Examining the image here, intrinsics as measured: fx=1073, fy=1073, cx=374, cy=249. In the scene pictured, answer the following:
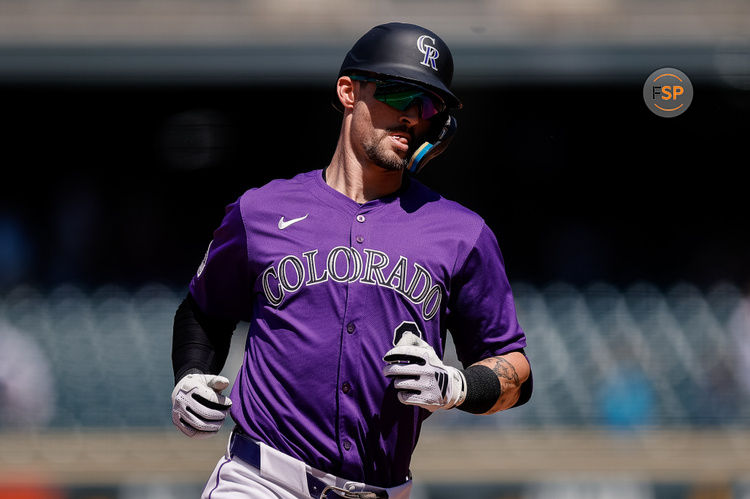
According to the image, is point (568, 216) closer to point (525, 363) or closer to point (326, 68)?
point (326, 68)

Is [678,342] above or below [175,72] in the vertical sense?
below

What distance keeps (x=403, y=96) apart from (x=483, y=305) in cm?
61

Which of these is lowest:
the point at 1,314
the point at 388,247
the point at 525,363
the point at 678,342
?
the point at 1,314

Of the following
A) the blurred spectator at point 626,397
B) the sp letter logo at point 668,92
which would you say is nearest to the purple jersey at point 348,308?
the blurred spectator at point 626,397

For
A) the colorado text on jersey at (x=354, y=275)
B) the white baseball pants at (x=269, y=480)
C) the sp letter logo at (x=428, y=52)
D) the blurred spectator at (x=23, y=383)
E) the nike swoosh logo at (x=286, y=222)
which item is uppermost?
the sp letter logo at (x=428, y=52)

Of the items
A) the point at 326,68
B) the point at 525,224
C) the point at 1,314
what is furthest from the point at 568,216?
the point at 1,314

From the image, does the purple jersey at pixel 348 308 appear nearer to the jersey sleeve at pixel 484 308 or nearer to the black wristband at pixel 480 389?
the jersey sleeve at pixel 484 308

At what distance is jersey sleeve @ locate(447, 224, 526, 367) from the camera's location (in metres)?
2.86

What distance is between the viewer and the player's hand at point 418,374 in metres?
2.52

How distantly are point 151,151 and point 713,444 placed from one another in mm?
7437

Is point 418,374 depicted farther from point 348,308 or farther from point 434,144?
point 434,144

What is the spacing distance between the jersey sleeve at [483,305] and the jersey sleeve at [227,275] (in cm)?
58

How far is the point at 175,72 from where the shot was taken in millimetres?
10930

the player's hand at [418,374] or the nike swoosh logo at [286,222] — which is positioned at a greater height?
the nike swoosh logo at [286,222]
